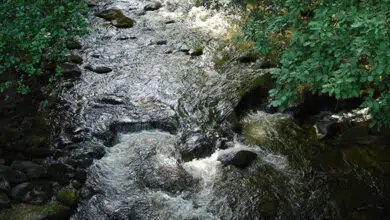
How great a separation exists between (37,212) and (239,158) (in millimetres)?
4765

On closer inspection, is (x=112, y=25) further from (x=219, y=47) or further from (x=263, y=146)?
(x=263, y=146)

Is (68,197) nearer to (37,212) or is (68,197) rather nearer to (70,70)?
(37,212)

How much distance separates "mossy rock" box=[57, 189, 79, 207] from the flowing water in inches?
8.0

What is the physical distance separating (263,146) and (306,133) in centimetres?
134

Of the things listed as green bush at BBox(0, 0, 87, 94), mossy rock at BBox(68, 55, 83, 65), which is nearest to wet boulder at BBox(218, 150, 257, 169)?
green bush at BBox(0, 0, 87, 94)

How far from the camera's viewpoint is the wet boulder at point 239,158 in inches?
344

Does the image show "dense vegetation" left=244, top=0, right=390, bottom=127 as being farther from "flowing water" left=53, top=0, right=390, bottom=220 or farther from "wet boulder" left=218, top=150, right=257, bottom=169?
"wet boulder" left=218, top=150, right=257, bottom=169

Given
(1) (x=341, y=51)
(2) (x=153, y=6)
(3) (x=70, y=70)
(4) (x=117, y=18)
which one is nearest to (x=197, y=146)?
(1) (x=341, y=51)

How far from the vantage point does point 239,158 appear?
345 inches

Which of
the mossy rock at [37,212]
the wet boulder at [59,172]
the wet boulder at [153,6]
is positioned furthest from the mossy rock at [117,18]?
the mossy rock at [37,212]

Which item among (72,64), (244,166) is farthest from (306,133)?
(72,64)

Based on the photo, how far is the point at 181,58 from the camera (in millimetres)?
12656

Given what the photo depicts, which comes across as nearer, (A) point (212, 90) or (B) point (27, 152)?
(B) point (27, 152)

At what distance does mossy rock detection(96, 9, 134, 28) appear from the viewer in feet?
47.8
